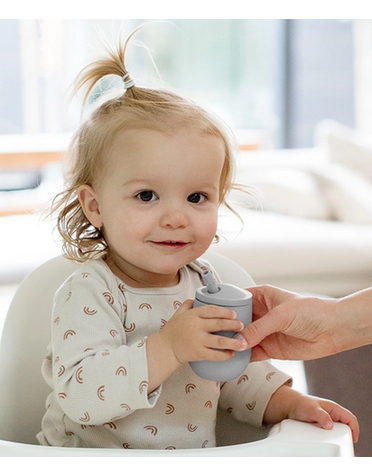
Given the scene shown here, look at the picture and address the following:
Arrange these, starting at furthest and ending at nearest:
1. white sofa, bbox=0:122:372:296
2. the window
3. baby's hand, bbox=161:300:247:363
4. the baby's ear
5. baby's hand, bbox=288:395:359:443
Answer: the window → white sofa, bbox=0:122:372:296 → the baby's ear → baby's hand, bbox=288:395:359:443 → baby's hand, bbox=161:300:247:363

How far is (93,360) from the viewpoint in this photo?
2.72 feet

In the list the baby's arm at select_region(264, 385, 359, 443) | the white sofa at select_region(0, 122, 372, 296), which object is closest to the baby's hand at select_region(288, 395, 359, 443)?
the baby's arm at select_region(264, 385, 359, 443)

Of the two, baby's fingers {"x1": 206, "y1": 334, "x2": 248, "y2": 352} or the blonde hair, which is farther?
the blonde hair

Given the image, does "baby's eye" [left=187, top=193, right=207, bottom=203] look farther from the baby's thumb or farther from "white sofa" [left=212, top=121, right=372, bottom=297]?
"white sofa" [left=212, top=121, right=372, bottom=297]

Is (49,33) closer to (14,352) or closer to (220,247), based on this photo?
(220,247)

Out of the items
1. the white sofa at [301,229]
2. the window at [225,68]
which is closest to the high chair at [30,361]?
the white sofa at [301,229]

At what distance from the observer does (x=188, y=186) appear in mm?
923

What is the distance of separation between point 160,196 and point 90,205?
0.46 ft

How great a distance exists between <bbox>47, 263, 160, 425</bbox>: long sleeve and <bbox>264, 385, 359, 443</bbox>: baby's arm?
23cm

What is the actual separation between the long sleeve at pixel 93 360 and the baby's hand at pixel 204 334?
5 centimetres

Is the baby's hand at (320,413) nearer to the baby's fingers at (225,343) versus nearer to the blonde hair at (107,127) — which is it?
the baby's fingers at (225,343)

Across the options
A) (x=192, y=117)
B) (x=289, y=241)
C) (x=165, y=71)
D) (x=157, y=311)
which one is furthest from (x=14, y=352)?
(x=165, y=71)

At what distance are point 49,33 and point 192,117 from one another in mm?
5723

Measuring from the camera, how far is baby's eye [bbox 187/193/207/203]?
3.14 feet
